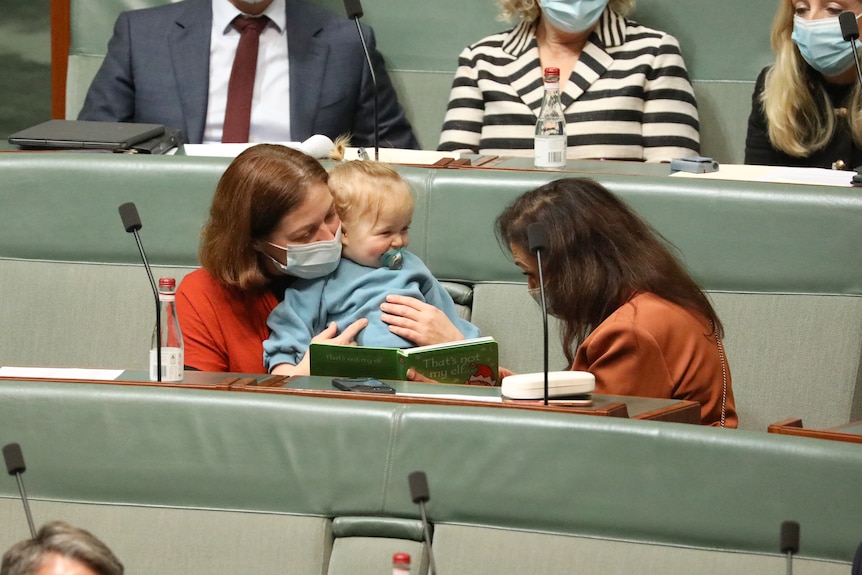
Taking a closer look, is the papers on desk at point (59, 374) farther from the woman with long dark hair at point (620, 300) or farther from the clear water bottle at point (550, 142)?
the clear water bottle at point (550, 142)

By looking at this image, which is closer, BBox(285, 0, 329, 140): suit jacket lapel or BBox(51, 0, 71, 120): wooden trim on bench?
BBox(285, 0, 329, 140): suit jacket lapel

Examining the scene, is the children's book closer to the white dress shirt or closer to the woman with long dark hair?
the woman with long dark hair

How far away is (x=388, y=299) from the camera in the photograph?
2.45 meters

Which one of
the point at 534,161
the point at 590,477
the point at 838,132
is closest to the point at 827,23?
the point at 838,132

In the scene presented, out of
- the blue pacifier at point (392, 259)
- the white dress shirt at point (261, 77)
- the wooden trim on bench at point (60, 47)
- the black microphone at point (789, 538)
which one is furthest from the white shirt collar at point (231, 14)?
the black microphone at point (789, 538)

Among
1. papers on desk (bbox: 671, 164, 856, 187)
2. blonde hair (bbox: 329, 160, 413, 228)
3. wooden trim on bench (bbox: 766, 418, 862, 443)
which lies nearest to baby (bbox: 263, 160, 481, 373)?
blonde hair (bbox: 329, 160, 413, 228)

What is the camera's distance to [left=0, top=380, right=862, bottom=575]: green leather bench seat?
177 cm

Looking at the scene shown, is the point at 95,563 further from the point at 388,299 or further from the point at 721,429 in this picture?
the point at 388,299

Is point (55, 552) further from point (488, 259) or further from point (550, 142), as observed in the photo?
point (550, 142)

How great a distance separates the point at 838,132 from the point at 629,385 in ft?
4.96

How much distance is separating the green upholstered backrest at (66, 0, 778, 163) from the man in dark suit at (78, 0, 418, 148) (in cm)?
40

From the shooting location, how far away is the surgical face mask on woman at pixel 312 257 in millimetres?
2438

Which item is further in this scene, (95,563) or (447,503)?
(447,503)

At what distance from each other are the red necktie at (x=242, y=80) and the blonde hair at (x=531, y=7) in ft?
2.42
